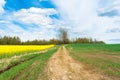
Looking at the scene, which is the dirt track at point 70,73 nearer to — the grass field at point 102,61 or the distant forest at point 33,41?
the grass field at point 102,61

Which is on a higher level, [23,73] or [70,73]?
[70,73]

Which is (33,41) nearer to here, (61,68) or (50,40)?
(50,40)

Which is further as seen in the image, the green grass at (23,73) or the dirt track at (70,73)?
the green grass at (23,73)

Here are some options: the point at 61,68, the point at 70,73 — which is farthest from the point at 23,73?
the point at 70,73

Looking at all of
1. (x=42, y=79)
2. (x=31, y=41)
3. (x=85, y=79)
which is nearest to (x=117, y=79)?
(x=85, y=79)

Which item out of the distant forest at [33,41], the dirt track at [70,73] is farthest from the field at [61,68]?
the distant forest at [33,41]

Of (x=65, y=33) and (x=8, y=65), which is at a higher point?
(x=65, y=33)

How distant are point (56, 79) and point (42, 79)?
2.72 feet

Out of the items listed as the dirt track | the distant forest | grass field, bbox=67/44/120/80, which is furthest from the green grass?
the distant forest

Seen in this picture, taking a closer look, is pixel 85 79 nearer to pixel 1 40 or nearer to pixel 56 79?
pixel 56 79

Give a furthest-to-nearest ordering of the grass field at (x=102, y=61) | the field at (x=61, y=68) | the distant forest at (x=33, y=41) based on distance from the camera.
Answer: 1. the distant forest at (x=33, y=41)
2. the grass field at (x=102, y=61)
3. the field at (x=61, y=68)

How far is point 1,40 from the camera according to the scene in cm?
10631

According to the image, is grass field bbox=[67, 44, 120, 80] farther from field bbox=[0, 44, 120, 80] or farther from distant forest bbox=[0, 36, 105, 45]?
distant forest bbox=[0, 36, 105, 45]

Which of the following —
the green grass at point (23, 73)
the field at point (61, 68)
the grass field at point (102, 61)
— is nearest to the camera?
the field at point (61, 68)
